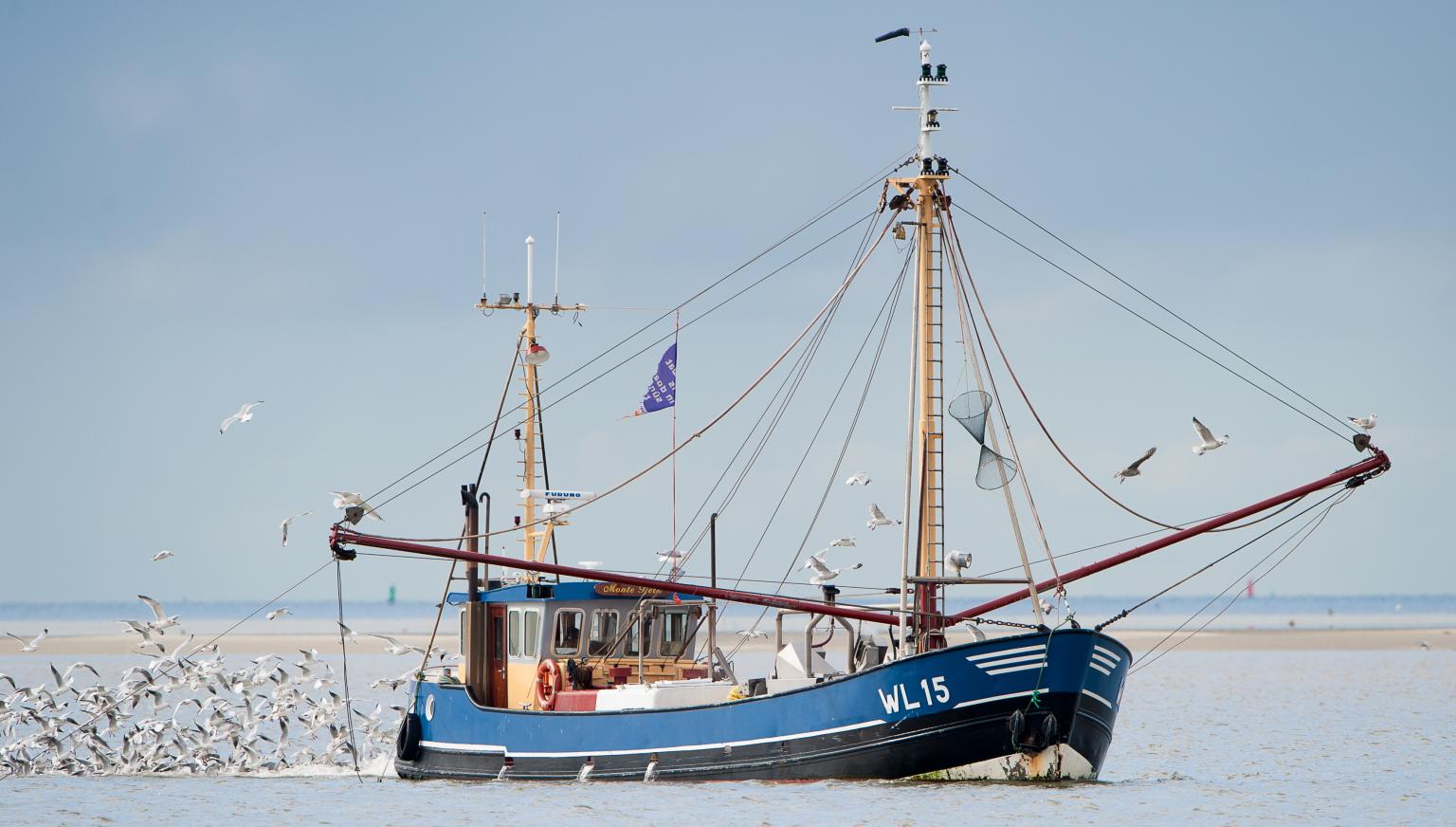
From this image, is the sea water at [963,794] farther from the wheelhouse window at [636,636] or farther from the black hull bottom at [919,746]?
the wheelhouse window at [636,636]

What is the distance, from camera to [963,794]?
79.5 ft

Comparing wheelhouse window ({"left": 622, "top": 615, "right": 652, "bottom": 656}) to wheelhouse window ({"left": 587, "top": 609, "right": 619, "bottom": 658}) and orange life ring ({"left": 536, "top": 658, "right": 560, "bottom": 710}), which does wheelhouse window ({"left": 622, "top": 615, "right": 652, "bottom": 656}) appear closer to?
wheelhouse window ({"left": 587, "top": 609, "right": 619, "bottom": 658})

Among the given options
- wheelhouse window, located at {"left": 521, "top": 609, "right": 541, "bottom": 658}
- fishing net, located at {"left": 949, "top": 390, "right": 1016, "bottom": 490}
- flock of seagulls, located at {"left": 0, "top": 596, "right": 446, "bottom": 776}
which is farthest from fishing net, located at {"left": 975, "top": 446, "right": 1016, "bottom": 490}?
flock of seagulls, located at {"left": 0, "top": 596, "right": 446, "bottom": 776}

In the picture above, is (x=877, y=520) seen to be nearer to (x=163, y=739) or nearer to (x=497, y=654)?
(x=497, y=654)

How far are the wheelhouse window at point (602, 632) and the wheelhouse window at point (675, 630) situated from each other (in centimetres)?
82

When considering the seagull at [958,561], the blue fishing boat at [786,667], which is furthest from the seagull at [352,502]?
the seagull at [958,561]

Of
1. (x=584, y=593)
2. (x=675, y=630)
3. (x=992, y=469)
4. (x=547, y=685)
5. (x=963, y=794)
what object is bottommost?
(x=963, y=794)

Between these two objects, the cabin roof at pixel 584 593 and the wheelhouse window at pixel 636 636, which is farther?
the wheelhouse window at pixel 636 636

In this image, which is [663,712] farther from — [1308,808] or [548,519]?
[1308,808]

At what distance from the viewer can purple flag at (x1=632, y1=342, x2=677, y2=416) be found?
31.1m

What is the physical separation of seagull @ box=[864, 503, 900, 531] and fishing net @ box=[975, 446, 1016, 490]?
5.16 metres

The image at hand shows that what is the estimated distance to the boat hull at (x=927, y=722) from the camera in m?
23.7

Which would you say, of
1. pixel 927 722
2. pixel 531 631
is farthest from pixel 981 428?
pixel 531 631

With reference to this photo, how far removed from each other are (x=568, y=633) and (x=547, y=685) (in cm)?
103
